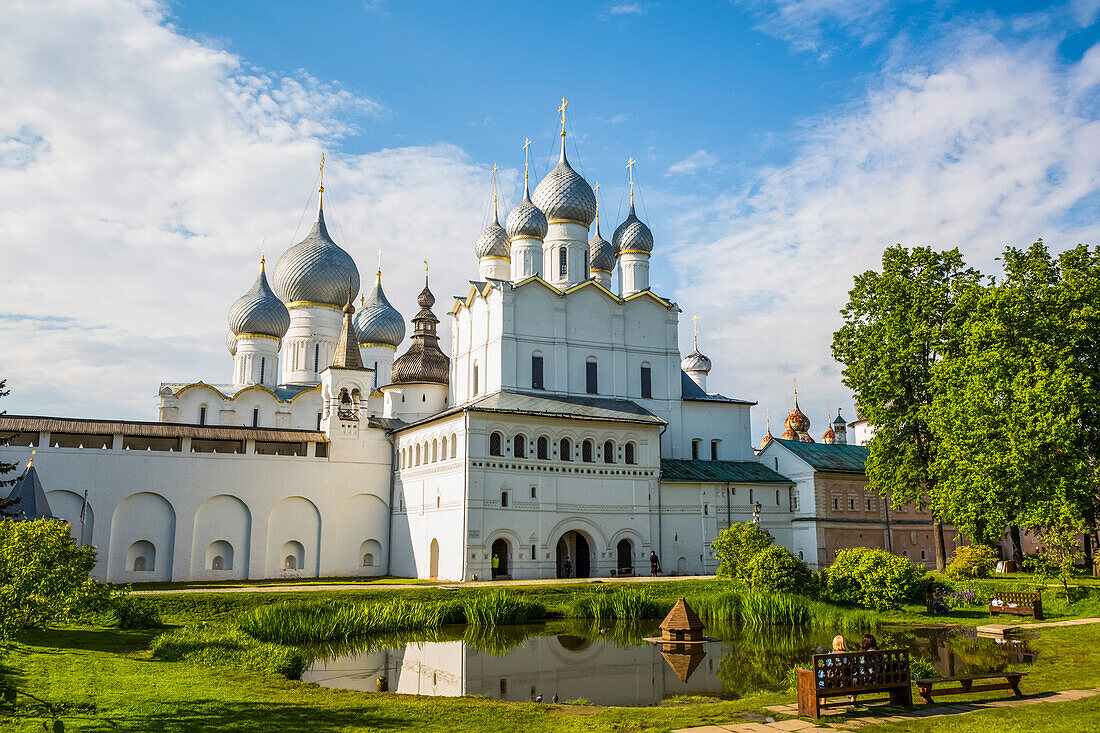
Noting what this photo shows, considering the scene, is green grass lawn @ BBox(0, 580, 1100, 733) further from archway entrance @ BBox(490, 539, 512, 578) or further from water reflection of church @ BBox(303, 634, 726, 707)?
archway entrance @ BBox(490, 539, 512, 578)

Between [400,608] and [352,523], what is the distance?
13787 mm

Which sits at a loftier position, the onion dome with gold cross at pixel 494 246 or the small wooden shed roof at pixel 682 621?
the onion dome with gold cross at pixel 494 246

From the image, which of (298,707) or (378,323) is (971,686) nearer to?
(298,707)

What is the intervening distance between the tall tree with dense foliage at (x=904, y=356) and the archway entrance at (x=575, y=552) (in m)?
10.1

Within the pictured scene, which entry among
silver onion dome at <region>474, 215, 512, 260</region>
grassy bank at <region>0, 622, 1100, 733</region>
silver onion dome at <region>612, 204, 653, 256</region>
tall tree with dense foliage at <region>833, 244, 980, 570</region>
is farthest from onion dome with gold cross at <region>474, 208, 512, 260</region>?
grassy bank at <region>0, 622, 1100, 733</region>

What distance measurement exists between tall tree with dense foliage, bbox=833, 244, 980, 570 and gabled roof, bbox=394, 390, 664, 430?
7.87m

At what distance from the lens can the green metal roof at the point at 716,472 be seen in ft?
105

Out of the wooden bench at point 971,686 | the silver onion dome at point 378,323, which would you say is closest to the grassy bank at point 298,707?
the wooden bench at point 971,686

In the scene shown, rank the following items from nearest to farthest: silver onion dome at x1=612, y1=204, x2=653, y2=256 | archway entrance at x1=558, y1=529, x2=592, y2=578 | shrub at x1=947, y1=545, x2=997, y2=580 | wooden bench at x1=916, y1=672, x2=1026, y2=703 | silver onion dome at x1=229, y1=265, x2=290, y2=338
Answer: wooden bench at x1=916, y1=672, x2=1026, y2=703 < shrub at x1=947, y1=545, x2=997, y2=580 < archway entrance at x1=558, y1=529, x2=592, y2=578 < silver onion dome at x1=612, y1=204, x2=653, y2=256 < silver onion dome at x1=229, y1=265, x2=290, y2=338

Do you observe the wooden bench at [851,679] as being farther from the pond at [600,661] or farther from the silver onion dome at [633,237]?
the silver onion dome at [633,237]

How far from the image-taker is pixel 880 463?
26.2m

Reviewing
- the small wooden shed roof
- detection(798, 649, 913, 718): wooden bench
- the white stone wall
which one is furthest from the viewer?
the white stone wall

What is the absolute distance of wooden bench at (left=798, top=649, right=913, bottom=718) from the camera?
9.29 metres

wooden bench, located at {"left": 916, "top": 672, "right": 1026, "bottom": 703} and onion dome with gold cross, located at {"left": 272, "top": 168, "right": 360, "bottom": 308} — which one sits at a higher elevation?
onion dome with gold cross, located at {"left": 272, "top": 168, "right": 360, "bottom": 308}
